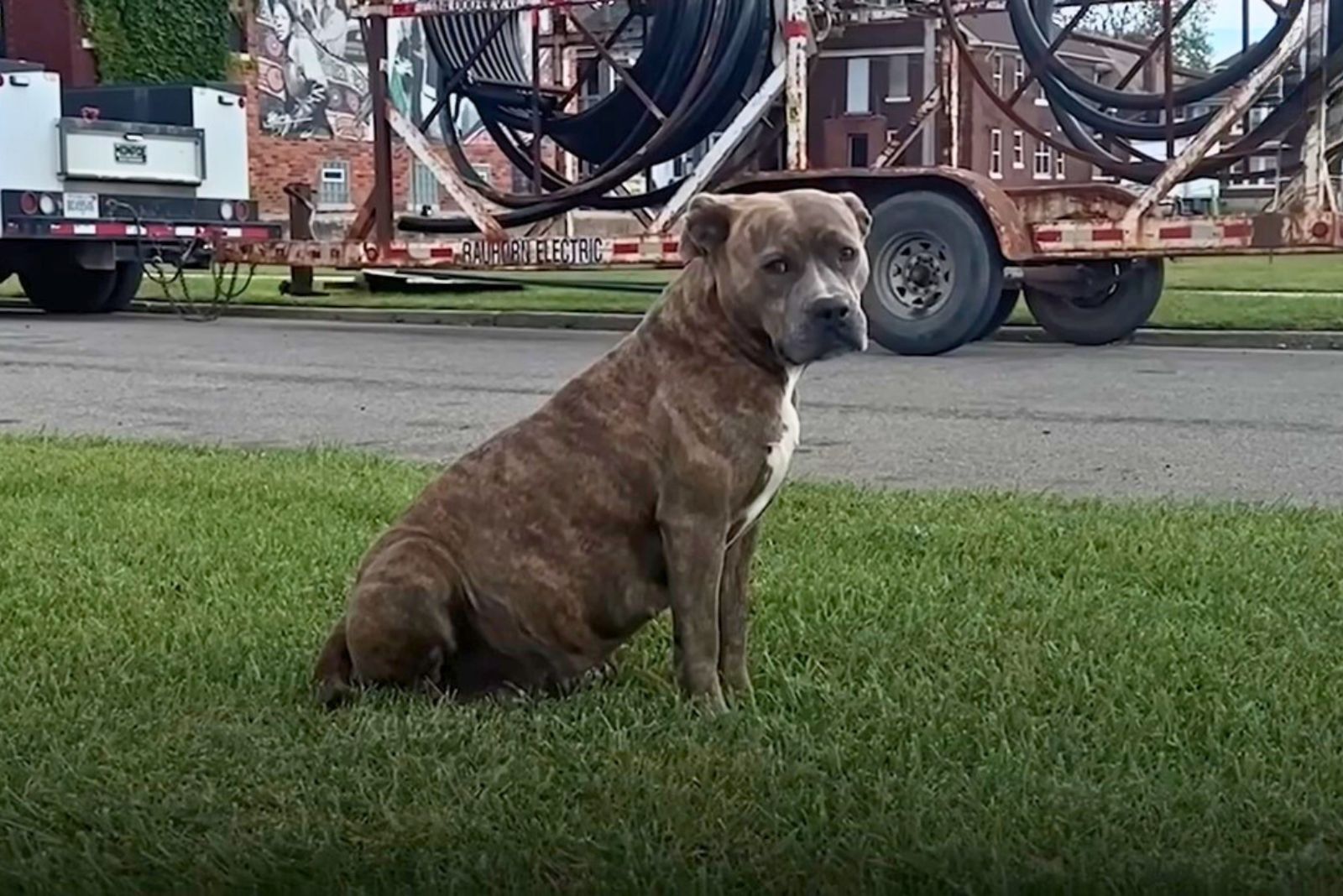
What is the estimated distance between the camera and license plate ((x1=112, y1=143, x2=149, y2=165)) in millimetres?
17797

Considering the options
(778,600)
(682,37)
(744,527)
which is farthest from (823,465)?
(682,37)

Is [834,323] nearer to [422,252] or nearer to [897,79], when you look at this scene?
[897,79]

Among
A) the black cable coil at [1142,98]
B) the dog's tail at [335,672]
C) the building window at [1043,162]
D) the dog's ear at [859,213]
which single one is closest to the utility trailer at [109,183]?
the building window at [1043,162]

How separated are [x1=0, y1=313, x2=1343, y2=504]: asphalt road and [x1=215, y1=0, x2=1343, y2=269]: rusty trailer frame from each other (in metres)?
0.71

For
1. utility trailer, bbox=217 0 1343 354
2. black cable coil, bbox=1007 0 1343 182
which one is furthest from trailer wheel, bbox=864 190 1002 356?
black cable coil, bbox=1007 0 1343 182

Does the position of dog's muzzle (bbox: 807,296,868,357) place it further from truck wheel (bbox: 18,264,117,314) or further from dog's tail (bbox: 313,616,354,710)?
truck wheel (bbox: 18,264,117,314)

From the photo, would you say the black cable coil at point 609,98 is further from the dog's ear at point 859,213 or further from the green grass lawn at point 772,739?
the dog's ear at point 859,213

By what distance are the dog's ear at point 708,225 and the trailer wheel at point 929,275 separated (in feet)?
29.4

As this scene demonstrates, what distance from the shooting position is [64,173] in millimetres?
17297

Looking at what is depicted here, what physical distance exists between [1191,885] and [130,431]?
713 cm

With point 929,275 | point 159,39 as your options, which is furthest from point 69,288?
point 159,39

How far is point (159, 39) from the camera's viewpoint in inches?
1086

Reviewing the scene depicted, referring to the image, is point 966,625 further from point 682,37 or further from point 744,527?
point 682,37

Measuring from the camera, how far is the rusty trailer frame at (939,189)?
12148mm
